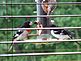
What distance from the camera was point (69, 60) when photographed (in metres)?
1.59

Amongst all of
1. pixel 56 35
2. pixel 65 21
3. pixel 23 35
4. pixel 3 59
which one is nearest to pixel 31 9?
pixel 65 21

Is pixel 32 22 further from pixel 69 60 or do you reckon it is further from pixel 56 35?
pixel 69 60

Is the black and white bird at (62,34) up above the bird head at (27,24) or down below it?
below

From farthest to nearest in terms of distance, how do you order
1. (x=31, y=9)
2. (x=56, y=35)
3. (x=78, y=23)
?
(x=78, y=23) → (x=31, y=9) → (x=56, y=35)

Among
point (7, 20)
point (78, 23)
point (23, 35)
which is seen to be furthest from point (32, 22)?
point (78, 23)

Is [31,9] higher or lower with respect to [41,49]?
higher

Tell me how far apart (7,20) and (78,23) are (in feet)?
4.59

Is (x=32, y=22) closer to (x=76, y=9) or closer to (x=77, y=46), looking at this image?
(x=77, y=46)

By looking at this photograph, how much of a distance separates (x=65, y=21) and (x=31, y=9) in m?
0.40

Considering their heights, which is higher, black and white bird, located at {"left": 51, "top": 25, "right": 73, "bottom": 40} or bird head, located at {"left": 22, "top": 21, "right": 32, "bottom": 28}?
bird head, located at {"left": 22, "top": 21, "right": 32, "bottom": 28}

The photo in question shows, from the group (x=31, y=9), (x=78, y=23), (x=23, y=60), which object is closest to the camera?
(x=23, y=60)

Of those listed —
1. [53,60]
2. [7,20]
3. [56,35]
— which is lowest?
[53,60]

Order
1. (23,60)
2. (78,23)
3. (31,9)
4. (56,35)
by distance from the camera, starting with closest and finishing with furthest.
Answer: (23,60) → (56,35) → (31,9) → (78,23)

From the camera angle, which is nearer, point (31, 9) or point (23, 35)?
point (23, 35)
